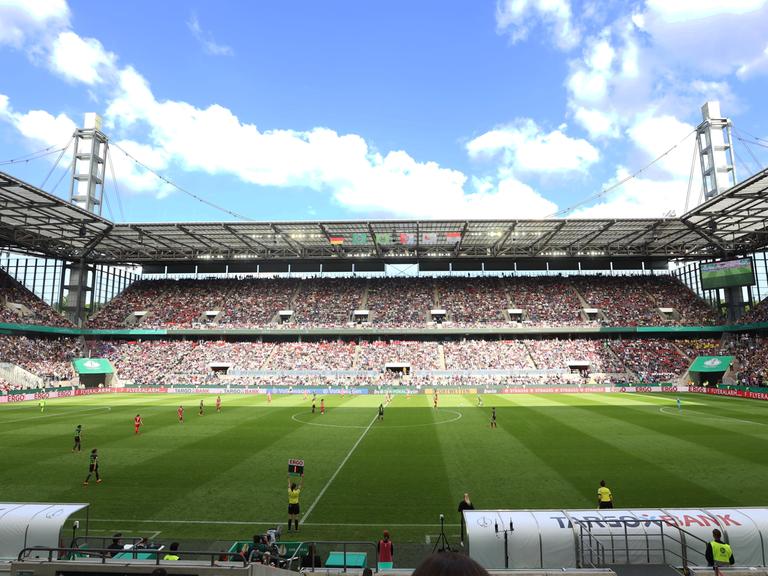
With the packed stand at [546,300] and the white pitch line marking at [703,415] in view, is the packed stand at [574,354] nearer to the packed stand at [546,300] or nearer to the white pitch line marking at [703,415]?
the packed stand at [546,300]

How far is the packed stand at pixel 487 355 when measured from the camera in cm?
6247

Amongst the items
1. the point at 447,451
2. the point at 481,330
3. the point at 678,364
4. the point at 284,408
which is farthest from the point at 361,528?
the point at 678,364

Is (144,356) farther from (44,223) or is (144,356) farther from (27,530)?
(27,530)

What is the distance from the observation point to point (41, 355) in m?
60.2

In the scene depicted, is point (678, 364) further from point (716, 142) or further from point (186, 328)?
point (186, 328)

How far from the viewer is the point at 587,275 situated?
78.6 meters

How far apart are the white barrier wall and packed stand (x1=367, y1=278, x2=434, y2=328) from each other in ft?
191

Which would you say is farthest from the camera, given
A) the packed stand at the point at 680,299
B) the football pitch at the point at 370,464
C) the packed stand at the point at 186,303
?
the packed stand at the point at 186,303

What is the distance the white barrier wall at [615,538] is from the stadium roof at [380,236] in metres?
45.9

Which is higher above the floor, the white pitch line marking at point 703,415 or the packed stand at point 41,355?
the packed stand at point 41,355

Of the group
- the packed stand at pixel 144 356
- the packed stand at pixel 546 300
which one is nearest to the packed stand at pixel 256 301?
the packed stand at pixel 144 356

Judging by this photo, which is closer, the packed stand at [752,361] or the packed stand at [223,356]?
the packed stand at [752,361]

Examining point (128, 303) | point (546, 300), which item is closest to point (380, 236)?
point (546, 300)

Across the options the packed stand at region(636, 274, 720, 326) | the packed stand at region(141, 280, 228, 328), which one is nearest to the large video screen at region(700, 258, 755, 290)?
the packed stand at region(636, 274, 720, 326)
